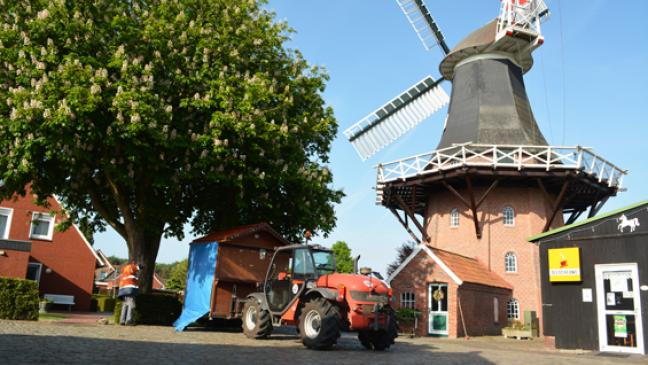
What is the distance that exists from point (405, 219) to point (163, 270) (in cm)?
12196

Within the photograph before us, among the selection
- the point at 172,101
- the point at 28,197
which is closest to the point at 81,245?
the point at 28,197

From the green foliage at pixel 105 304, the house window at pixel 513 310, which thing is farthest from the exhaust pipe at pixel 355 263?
the green foliage at pixel 105 304

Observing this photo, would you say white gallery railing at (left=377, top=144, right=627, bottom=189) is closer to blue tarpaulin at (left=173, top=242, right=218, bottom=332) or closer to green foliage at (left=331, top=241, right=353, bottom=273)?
blue tarpaulin at (left=173, top=242, right=218, bottom=332)

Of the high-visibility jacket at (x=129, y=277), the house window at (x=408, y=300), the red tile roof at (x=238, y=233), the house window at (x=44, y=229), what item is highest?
the house window at (x=44, y=229)

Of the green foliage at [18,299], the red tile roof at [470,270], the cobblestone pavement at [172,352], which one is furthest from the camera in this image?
the red tile roof at [470,270]

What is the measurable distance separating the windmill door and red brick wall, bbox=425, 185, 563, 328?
440cm

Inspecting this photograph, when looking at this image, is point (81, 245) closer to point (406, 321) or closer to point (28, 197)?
point (28, 197)

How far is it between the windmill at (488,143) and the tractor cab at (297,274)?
42.2 ft

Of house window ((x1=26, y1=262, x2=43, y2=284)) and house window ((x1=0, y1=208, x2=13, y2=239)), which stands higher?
house window ((x1=0, y1=208, x2=13, y2=239))

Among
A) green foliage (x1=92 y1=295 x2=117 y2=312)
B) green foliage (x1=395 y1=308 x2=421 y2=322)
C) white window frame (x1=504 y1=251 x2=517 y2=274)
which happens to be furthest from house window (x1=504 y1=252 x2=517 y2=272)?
green foliage (x1=92 y1=295 x2=117 y2=312)

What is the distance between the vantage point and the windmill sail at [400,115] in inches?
1230

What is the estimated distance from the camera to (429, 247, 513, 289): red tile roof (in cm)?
2186

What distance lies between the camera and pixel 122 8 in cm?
1473

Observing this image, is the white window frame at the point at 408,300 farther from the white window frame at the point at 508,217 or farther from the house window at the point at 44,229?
the house window at the point at 44,229
